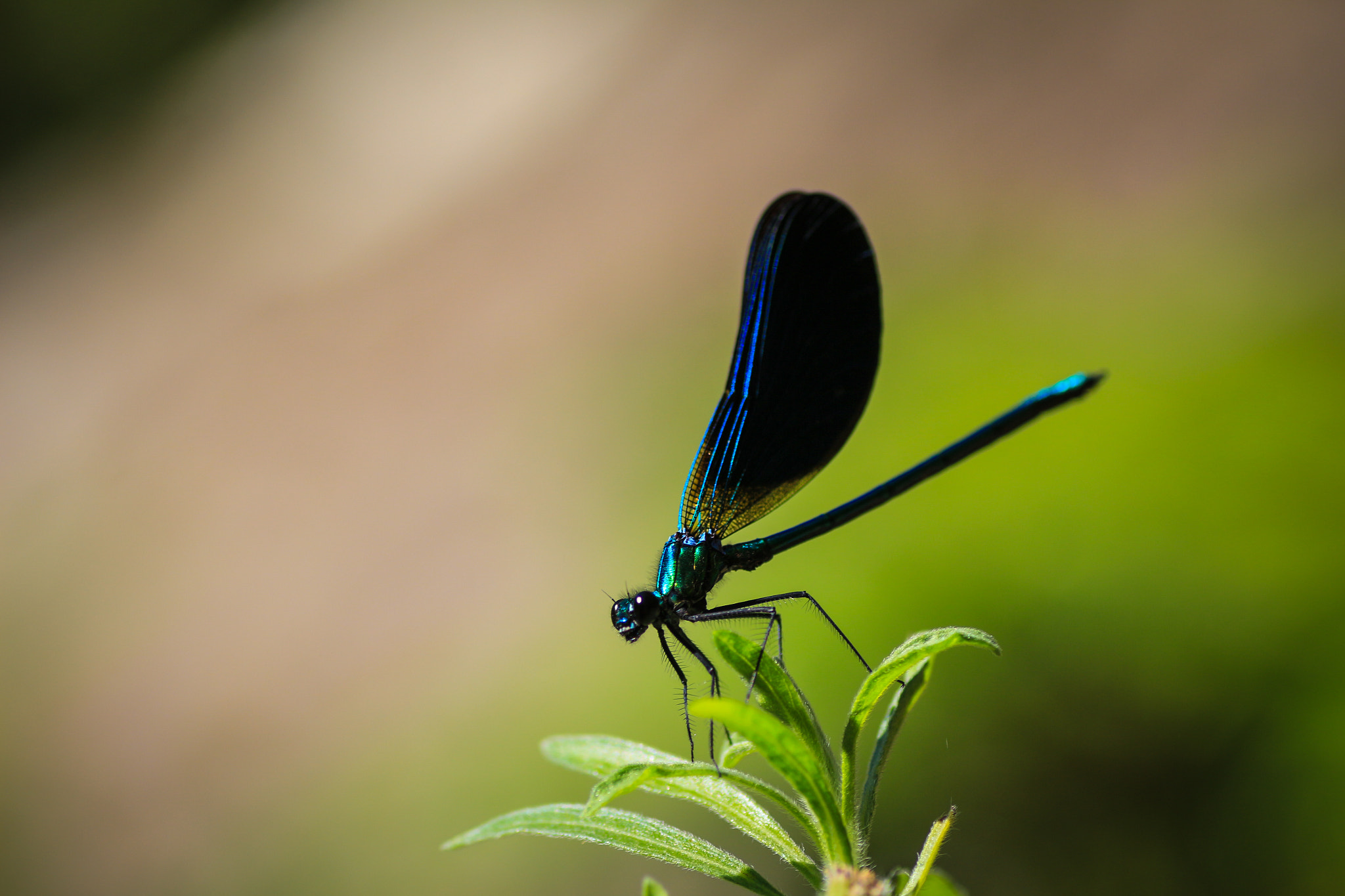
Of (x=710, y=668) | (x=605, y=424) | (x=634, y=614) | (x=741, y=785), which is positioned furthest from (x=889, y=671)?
(x=605, y=424)

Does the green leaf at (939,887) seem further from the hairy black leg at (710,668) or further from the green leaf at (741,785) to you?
the hairy black leg at (710,668)

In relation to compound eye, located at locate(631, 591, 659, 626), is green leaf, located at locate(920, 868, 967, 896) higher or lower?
lower

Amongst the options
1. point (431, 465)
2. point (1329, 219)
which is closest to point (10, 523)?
Answer: point (431, 465)

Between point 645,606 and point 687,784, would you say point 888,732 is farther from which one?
point 645,606

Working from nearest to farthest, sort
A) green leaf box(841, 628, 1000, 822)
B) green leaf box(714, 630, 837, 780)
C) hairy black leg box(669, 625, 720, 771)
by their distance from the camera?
green leaf box(841, 628, 1000, 822) → green leaf box(714, 630, 837, 780) → hairy black leg box(669, 625, 720, 771)

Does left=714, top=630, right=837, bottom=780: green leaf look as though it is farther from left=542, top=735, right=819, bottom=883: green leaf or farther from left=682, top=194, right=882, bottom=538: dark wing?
left=682, top=194, right=882, bottom=538: dark wing

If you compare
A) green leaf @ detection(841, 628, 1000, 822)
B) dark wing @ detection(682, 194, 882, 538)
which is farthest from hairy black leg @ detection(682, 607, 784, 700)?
green leaf @ detection(841, 628, 1000, 822)

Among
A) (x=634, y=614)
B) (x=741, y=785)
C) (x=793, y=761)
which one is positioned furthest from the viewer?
(x=634, y=614)
